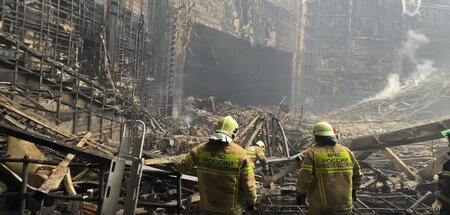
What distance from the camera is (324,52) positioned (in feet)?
115

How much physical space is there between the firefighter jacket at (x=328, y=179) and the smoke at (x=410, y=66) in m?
36.9

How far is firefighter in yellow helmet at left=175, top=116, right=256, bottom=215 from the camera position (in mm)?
3051

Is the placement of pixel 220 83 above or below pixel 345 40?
below

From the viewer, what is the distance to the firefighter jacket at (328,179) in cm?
338

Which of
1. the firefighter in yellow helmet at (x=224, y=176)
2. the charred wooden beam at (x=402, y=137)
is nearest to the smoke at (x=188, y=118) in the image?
the charred wooden beam at (x=402, y=137)

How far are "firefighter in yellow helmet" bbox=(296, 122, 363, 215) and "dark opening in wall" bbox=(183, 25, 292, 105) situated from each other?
1921cm

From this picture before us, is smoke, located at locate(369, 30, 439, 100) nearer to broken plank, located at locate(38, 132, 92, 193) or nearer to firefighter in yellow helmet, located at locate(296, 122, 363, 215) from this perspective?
firefighter in yellow helmet, located at locate(296, 122, 363, 215)

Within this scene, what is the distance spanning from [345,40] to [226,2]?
67.0 ft

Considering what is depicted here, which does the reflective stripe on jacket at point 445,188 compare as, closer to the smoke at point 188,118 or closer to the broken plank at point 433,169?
the broken plank at point 433,169

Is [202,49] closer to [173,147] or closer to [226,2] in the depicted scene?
[226,2]

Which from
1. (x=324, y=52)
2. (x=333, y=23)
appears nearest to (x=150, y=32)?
(x=324, y=52)

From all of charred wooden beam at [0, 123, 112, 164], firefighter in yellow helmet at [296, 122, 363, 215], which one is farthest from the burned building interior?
firefighter in yellow helmet at [296, 122, 363, 215]

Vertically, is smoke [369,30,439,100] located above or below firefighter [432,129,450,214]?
above

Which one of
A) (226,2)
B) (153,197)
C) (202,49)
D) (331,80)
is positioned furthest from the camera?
(331,80)
